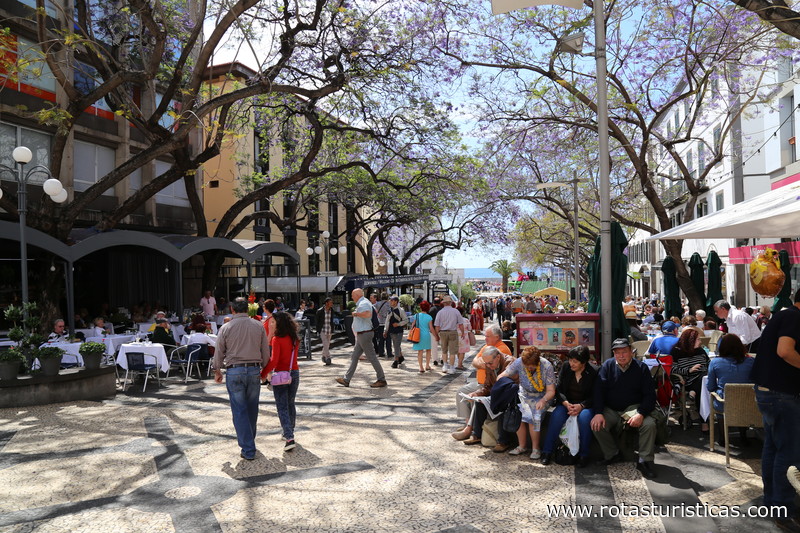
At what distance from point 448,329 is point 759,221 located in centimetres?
744

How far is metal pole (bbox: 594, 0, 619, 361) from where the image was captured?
765cm

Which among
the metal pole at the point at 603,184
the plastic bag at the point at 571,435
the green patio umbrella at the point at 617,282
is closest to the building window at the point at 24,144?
the metal pole at the point at 603,184

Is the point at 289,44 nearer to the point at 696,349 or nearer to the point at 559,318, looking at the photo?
the point at 559,318

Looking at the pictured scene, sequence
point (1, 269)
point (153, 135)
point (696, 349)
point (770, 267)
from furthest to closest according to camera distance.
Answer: point (1, 269), point (153, 135), point (770, 267), point (696, 349)

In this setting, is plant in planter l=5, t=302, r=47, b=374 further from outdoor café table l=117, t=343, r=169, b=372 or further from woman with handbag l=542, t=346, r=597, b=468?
woman with handbag l=542, t=346, r=597, b=468

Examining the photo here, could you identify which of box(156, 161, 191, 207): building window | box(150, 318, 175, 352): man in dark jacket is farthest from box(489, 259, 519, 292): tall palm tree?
box(150, 318, 175, 352): man in dark jacket

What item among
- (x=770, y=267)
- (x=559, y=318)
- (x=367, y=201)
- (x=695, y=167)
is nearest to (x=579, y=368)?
(x=559, y=318)

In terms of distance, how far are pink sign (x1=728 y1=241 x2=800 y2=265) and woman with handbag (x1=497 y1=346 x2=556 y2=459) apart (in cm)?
1433

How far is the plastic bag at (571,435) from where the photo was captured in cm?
608

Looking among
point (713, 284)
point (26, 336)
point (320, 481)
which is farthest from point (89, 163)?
point (713, 284)

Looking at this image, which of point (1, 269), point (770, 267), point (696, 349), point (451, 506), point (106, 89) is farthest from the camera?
point (1, 269)

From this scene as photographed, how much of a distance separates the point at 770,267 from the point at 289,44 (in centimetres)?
1087

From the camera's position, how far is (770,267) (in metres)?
8.38

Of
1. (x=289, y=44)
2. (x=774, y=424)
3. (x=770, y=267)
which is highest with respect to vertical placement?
(x=289, y=44)
